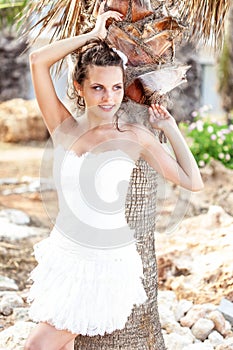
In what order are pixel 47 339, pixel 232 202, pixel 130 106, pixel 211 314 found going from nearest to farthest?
pixel 47 339, pixel 130 106, pixel 211 314, pixel 232 202

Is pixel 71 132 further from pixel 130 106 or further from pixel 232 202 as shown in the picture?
pixel 232 202

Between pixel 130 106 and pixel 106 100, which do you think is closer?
pixel 106 100

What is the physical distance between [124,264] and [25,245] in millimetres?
3404

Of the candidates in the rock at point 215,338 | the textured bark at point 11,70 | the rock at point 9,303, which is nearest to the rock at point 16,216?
the rock at point 9,303

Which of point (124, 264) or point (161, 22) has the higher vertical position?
point (161, 22)

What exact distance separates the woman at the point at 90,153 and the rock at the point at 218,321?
1313 millimetres

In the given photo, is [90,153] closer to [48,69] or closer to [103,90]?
[103,90]

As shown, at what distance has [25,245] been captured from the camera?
5980mm

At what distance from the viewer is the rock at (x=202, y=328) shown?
3.89m

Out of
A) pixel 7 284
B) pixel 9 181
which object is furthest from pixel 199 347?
pixel 9 181

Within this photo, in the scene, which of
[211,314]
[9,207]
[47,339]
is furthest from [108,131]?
[9,207]

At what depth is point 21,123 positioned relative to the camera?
11945 mm

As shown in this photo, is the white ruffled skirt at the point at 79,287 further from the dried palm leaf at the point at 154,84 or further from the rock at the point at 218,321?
the rock at the point at 218,321

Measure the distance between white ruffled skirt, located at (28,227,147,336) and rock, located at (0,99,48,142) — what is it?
9.37m
